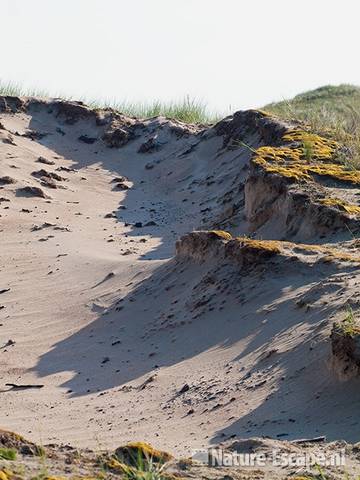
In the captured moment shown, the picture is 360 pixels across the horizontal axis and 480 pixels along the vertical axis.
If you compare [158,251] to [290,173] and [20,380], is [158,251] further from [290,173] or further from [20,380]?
[20,380]

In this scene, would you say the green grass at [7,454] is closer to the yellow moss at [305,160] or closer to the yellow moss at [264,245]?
the yellow moss at [264,245]

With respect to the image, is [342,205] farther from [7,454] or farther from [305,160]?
[7,454]

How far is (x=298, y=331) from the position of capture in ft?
20.6

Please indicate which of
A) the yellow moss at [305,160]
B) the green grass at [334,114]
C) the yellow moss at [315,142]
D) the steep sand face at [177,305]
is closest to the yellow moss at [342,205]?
the steep sand face at [177,305]

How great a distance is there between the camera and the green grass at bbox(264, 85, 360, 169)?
34.2 feet

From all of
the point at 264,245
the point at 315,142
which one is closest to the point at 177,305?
the point at 264,245

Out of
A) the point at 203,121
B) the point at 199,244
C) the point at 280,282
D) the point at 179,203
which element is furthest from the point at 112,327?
the point at 203,121

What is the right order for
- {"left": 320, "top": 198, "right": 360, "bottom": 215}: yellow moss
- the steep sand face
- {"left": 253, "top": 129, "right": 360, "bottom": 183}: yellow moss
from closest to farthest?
the steep sand face → {"left": 320, "top": 198, "right": 360, "bottom": 215}: yellow moss → {"left": 253, "top": 129, "right": 360, "bottom": 183}: yellow moss

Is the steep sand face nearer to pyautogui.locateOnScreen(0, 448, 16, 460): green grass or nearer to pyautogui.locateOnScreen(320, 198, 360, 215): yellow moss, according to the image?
pyautogui.locateOnScreen(320, 198, 360, 215): yellow moss

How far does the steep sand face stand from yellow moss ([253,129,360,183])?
10 cm

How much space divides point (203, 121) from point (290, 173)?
8238 mm

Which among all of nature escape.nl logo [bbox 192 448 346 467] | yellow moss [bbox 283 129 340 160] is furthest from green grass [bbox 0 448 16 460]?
yellow moss [bbox 283 129 340 160]

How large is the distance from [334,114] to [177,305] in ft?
24.3

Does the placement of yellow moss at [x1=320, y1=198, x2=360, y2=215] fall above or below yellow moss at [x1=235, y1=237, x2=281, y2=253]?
above
